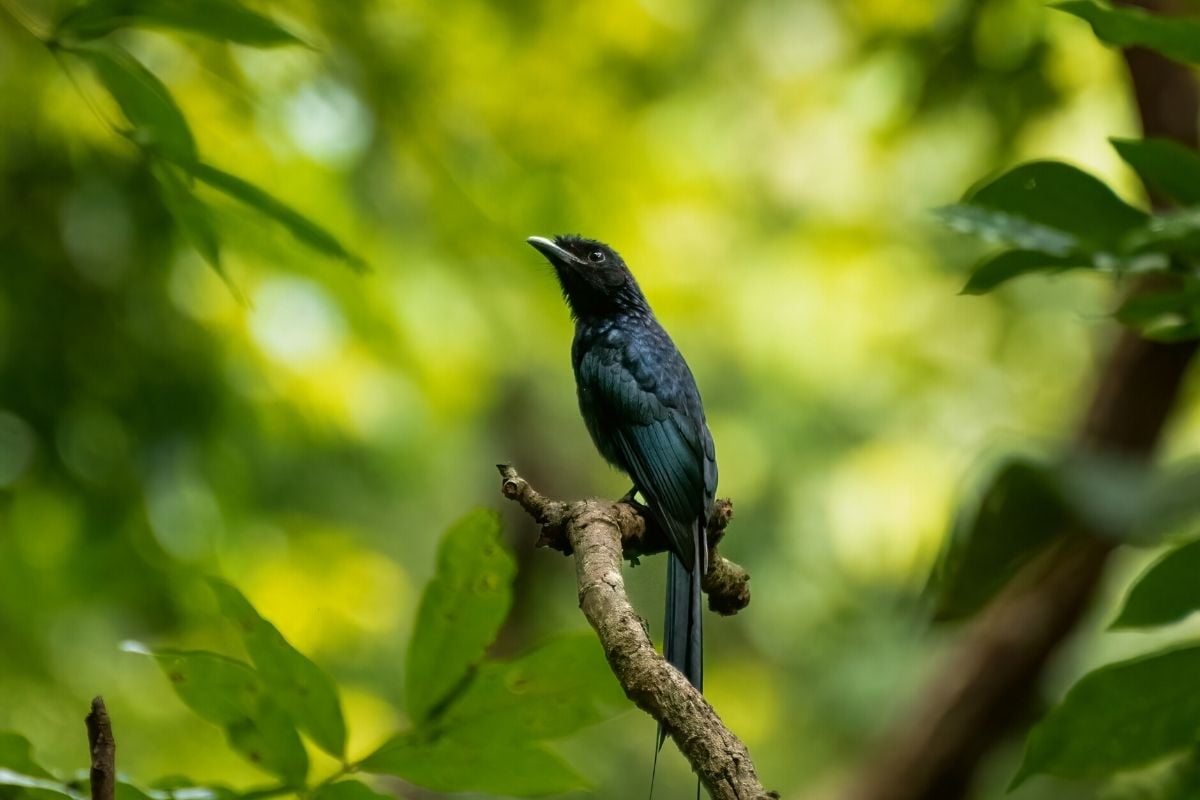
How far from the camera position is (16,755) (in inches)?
64.0

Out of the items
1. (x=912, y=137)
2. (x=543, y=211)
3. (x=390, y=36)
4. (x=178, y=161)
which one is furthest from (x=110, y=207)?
(x=912, y=137)

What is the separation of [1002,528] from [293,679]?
1.53 meters

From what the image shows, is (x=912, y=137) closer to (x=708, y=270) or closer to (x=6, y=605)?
(x=708, y=270)

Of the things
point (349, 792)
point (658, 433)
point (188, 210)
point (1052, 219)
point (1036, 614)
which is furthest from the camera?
point (1036, 614)

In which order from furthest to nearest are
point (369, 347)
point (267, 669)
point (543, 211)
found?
point (543, 211), point (369, 347), point (267, 669)

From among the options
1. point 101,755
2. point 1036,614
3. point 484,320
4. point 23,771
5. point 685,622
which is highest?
point 484,320

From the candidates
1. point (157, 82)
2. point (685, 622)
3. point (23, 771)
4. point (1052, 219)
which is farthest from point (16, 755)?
point (1052, 219)

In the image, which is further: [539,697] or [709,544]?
[709,544]

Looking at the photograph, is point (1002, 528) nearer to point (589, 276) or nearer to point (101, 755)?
point (101, 755)

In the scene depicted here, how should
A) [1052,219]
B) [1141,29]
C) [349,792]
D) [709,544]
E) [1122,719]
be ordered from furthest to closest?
[709,544], [1052,219], [1141,29], [1122,719], [349,792]

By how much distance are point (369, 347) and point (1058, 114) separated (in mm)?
3062

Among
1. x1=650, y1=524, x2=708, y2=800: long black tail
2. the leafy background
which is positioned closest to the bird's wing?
x1=650, y1=524, x2=708, y2=800: long black tail

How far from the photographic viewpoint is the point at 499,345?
6.27 m

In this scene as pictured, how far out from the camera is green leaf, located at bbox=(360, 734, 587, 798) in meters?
1.67
